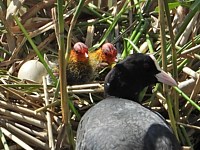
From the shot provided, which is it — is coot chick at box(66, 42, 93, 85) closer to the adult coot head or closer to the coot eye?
the adult coot head

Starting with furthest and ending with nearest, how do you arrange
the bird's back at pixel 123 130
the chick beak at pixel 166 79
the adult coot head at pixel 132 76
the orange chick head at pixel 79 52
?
the orange chick head at pixel 79 52
the adult coot head at pixel 132 76
the chick beak at pixel 166 79
the bird's back at pixel 123 130

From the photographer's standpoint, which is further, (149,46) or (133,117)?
(149,46)

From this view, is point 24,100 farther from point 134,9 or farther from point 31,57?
point 134,9

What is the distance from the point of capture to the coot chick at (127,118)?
2535 mm

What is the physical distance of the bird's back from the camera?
252 centimetres

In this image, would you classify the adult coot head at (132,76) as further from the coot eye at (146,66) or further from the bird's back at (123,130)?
the bird's back at (123,130)

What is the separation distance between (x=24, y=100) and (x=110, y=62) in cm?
47

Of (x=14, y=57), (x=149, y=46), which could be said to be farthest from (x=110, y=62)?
(x=14, y=57)

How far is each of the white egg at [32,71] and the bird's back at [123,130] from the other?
505 millimetres

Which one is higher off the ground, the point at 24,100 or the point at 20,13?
the point at 20,13

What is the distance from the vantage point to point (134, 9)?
355 cm

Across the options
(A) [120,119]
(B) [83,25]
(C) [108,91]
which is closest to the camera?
(A) [120,119]

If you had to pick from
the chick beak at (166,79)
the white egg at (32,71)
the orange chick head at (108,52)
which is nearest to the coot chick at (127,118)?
the chick beak at (166,79)

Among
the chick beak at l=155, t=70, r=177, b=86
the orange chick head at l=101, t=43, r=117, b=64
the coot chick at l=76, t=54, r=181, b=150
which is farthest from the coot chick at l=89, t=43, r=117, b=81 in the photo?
the chick beak at l=155, t=70, r=177, b=86
